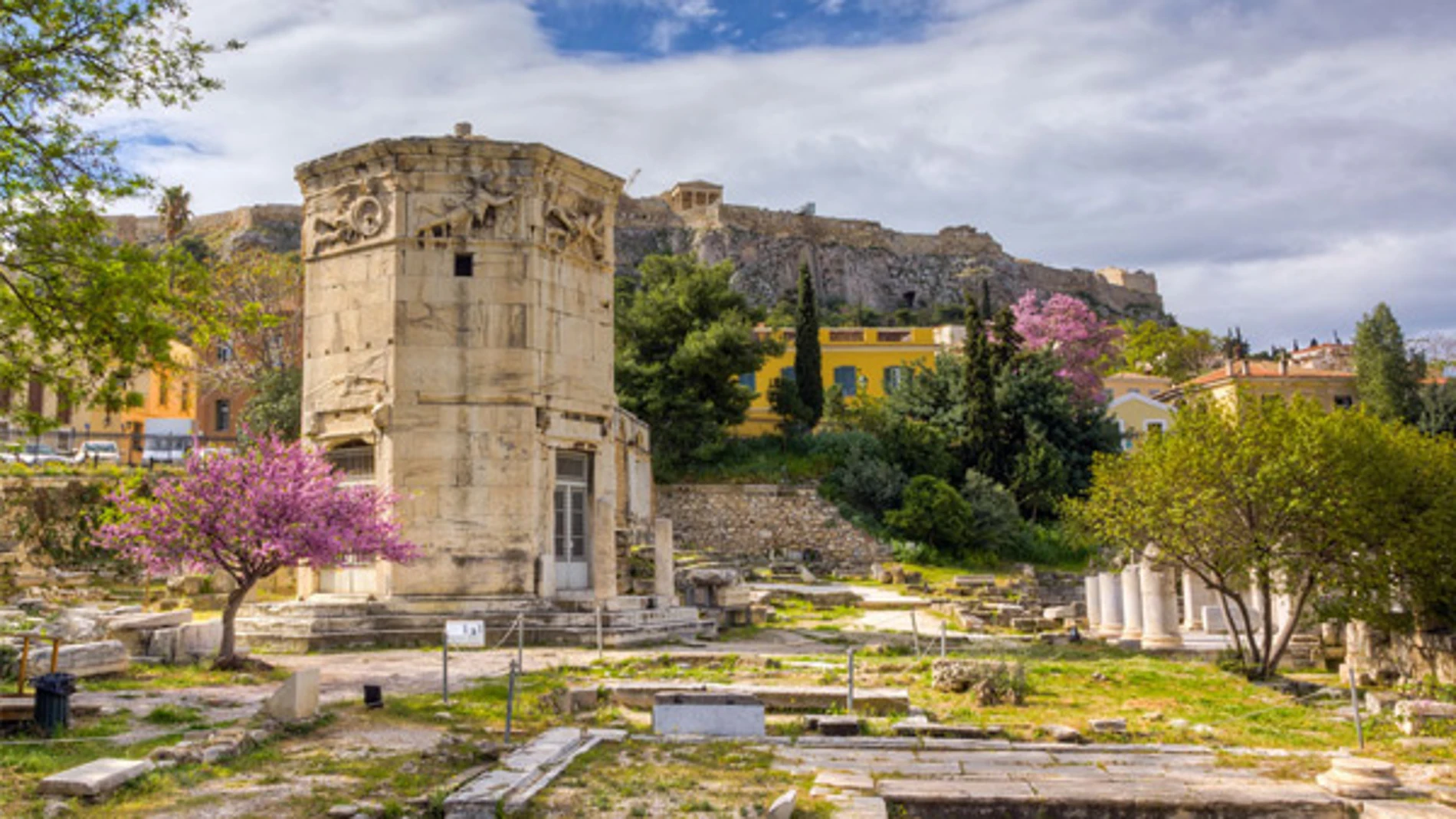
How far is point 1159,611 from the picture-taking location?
66.6 ft

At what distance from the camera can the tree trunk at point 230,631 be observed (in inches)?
520

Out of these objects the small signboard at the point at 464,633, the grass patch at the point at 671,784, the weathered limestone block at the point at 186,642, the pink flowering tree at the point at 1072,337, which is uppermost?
the pink flowering tree at the point at 1072,337

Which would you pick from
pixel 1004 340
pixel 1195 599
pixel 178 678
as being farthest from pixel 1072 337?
pixel 178 678

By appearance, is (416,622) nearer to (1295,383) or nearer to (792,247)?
(1295,383)

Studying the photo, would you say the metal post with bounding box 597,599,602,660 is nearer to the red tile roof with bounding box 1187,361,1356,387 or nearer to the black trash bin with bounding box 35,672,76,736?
the black trash bin with bounding box 35,672,76,736

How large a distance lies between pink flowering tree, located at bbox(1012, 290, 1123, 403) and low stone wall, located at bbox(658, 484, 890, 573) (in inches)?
627

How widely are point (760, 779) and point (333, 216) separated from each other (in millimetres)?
14325

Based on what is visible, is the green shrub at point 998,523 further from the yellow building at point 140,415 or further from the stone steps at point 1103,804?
the stone steps at point 1103,804

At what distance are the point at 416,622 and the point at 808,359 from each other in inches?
1290

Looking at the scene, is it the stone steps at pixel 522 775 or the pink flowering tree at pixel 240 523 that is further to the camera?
the pink flowering tree at pixel 240 523

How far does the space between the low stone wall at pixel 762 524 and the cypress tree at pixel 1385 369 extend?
2359 centimetres

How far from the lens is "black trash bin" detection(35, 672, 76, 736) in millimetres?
8992

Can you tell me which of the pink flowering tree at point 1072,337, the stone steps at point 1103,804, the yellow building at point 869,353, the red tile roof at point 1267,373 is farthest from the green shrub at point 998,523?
the stone steps at point 1103,804

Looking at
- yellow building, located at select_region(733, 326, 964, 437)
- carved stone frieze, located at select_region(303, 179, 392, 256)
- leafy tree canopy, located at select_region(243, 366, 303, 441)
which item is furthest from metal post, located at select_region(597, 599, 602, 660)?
yellow building, located at select_region(733, 326, 964, 437)
